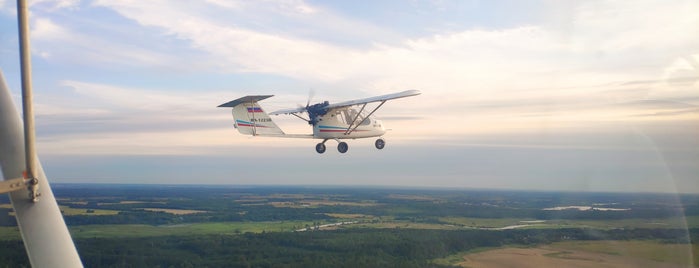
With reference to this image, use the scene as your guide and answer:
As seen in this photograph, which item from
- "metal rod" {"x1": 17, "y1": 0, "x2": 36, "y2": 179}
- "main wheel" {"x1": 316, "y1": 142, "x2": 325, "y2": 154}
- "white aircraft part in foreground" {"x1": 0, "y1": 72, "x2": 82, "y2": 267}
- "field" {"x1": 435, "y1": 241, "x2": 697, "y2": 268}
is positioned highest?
"main wheel" {"x1": 316, "y1": 142, "x2": 325, "y2": 154}

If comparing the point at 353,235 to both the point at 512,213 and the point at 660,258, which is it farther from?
the point at 660,258

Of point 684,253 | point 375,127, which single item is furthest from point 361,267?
point 375,127

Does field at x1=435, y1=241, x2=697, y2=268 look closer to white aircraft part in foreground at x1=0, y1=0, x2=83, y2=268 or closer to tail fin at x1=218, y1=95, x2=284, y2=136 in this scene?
tail fin at x1=218, y1=95, x2=284, y2=136

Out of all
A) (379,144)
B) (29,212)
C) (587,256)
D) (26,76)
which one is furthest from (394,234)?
(26,76)

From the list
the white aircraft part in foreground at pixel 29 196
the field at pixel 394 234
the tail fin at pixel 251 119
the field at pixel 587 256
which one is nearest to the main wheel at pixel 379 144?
the tail fin at pixel 251 119

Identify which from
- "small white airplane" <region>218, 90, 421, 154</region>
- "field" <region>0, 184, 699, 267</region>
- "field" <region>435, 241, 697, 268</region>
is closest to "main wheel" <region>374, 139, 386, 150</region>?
"small white airplane" <region>218, 90, 421, 154</region>

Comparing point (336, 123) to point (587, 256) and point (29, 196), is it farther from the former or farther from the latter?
point (587, 256)

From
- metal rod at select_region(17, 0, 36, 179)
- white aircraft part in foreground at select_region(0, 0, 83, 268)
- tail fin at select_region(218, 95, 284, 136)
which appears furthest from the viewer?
tail fin at select_region(218, 95, 284, 136)

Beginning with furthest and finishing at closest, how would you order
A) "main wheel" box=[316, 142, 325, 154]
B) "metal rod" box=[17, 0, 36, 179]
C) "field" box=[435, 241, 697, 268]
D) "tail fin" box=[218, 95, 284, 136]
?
"field" box=[435, 241, 697, 268], "main wheel" box=[316, 142, 325, 154], "tail fin" box=[218, 95, 284, 136], "metal rod" box=[17, 0, 36, 179]

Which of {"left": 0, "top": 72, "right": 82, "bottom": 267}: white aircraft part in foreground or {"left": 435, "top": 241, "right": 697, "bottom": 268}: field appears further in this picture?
{"left": 435, "top": 241, "right": 697, "bottom": 268}: field

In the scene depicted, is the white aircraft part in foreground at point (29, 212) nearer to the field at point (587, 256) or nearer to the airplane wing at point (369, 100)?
the airplane wing at point (369, 100)
